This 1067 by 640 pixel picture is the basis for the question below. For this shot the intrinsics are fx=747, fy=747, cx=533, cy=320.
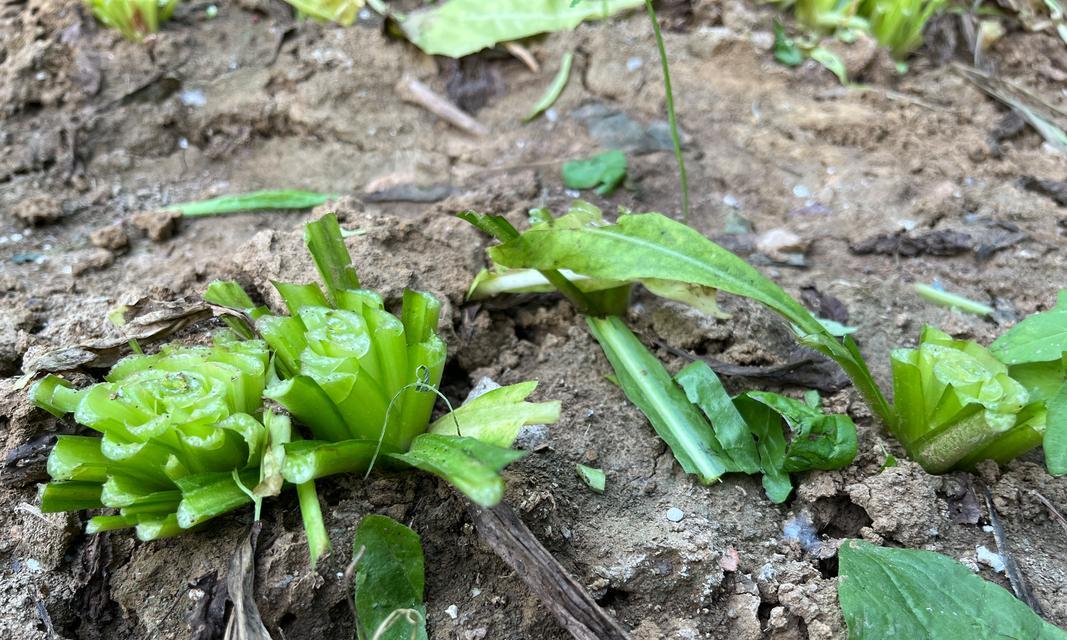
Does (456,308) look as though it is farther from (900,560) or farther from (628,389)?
(900,560)

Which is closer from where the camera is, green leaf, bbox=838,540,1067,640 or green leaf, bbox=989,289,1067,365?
green leaf, bbox=838,540,1067,640

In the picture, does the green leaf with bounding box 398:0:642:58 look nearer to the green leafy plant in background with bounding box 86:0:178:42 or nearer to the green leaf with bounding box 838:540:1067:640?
the green leafy plant in background with bounding box 86:0:178:42

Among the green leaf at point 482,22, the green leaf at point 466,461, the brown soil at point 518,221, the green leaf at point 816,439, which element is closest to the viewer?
the green leaf at point 466,461

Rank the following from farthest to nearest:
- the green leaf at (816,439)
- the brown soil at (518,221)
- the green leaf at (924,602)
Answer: the green leaf at (816,439)
the brown soil at (518,221)
the green leaf at (924,602)

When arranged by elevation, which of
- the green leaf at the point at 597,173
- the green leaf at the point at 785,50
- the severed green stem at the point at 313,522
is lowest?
the green leaf at the point at 597,173

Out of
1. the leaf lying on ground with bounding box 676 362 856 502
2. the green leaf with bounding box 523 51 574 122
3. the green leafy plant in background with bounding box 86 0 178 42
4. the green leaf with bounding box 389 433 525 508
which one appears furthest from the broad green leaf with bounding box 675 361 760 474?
the green leafy plant in background with bounding box 86 0 178 42

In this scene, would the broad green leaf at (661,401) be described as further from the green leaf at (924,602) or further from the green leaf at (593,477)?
the green leaf at (924,602)

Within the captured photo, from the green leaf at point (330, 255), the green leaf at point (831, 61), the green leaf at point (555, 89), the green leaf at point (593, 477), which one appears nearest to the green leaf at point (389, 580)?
the green leaf at point (593, 477)

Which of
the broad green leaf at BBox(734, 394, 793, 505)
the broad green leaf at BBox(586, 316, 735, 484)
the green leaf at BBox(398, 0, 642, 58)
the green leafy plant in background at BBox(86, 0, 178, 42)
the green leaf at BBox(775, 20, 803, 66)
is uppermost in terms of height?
the green leafy plant in background at BBox(86, 0, 178, 42)
